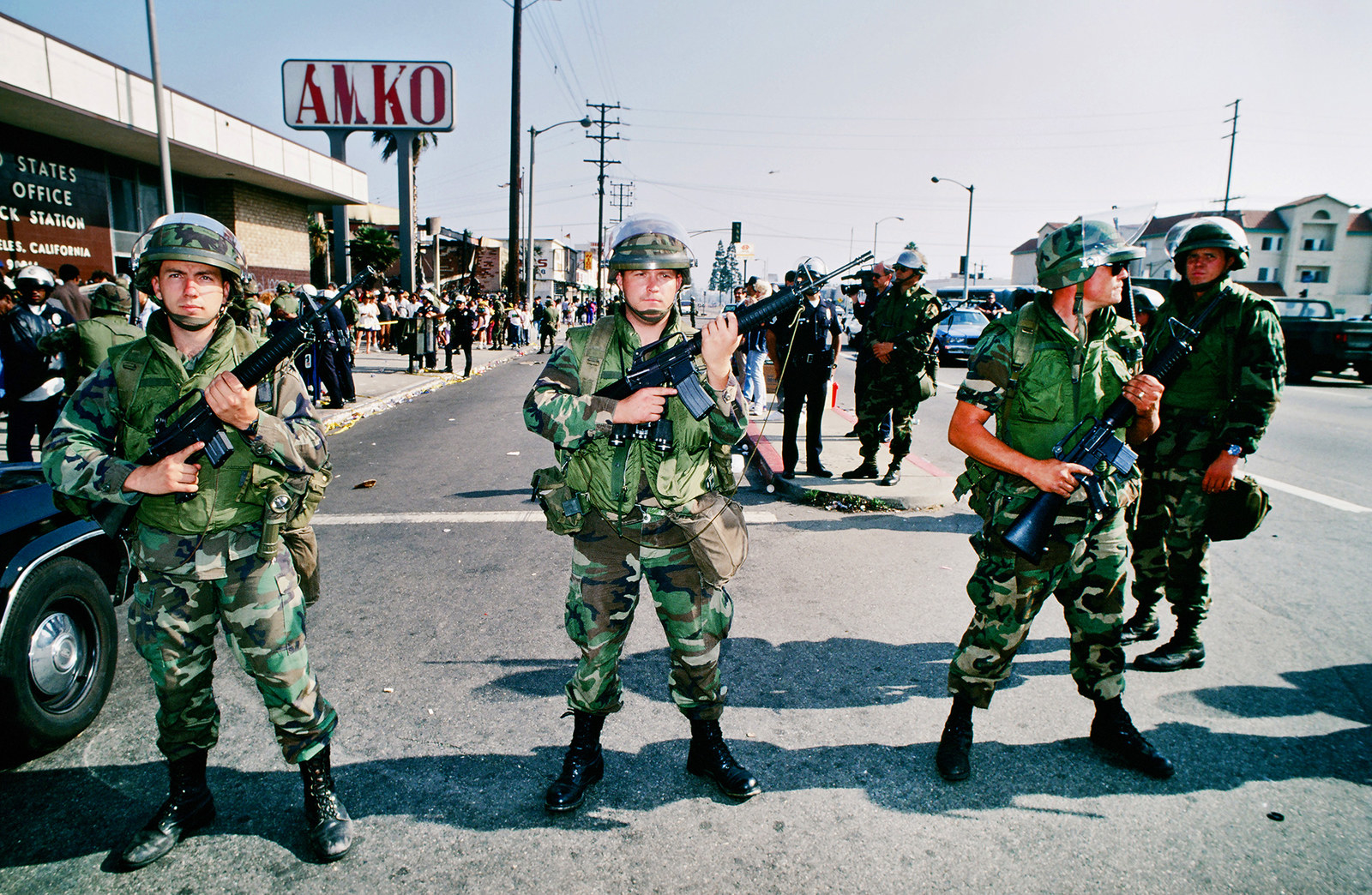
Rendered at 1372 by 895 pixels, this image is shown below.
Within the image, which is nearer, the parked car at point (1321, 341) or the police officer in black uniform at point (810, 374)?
the police officer in black uniform at point (810, 374)

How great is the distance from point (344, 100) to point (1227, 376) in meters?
21.6

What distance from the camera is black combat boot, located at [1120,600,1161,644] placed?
3850mm

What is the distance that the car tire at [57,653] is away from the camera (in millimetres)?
2572

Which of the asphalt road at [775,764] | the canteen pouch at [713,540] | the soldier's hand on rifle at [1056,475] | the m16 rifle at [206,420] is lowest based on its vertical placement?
the asphalt road at [775,764]

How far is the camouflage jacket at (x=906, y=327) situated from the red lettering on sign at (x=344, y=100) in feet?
59.6

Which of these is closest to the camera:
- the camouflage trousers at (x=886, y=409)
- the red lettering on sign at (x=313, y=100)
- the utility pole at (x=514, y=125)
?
the camouflage trousers at (x=886, y=409)

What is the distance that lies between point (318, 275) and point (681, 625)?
35.7 metres

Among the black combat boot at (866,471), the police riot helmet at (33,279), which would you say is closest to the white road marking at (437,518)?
the black combat boot at (866,471)

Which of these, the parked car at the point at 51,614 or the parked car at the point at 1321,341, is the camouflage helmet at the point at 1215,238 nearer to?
the parked car at the point at 51,614

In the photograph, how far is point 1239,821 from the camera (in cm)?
251

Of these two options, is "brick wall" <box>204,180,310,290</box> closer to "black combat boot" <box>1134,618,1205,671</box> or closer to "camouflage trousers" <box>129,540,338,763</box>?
"camouflage trousers" <box>129,540,338,763</box>

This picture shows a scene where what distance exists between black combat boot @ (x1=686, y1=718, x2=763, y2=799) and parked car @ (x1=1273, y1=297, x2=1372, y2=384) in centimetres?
1852

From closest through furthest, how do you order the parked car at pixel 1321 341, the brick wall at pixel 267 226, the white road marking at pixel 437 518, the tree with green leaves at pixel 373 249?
the white road marking at pixel 437 518
the parked car at pixel 1321 341
the brick wall at pixel 267 226
the tree with green leaves at pixel 373 249

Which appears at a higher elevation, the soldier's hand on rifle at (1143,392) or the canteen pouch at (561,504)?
the soldier's hand on rifle at (1143,392)
